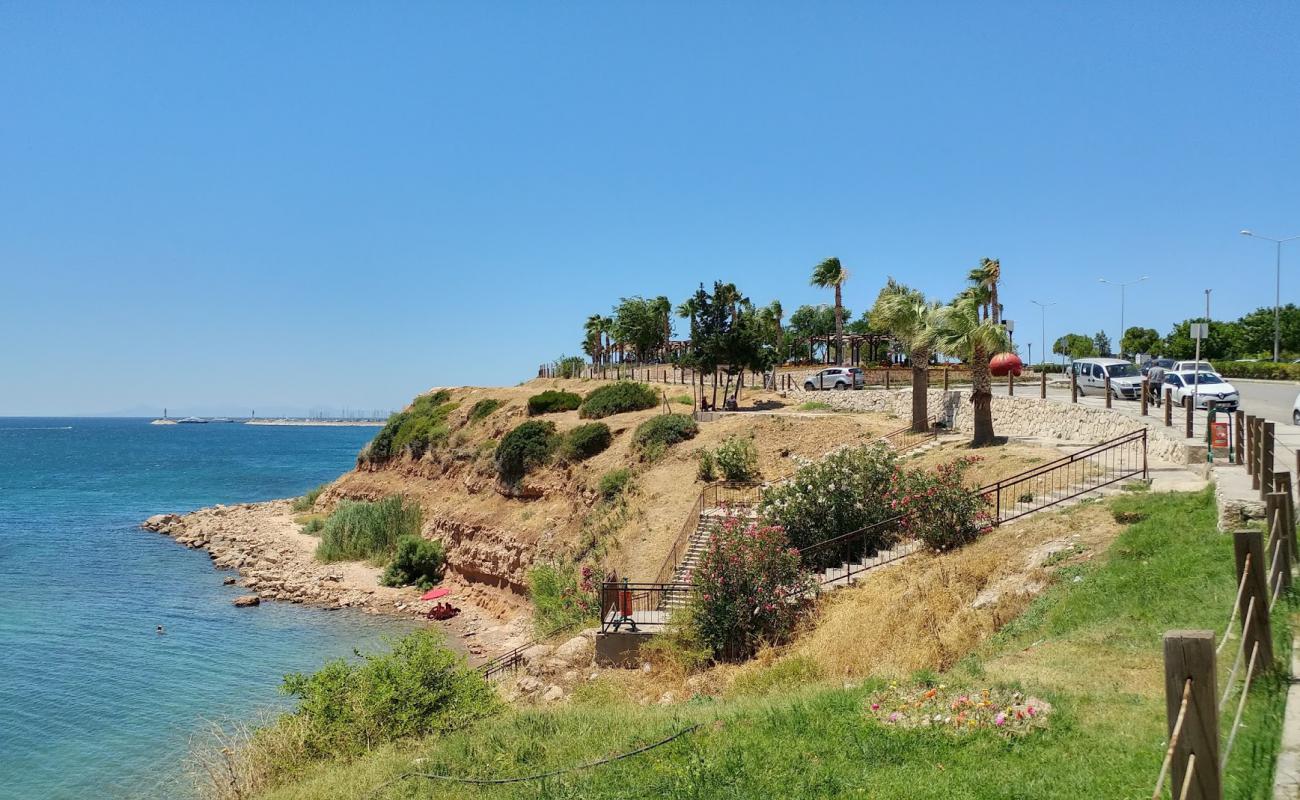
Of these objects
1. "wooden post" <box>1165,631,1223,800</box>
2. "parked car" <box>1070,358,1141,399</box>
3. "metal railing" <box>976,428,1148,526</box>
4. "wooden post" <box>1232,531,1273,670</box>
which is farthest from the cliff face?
"wooden post" <box>1165,631,1223,800</box>

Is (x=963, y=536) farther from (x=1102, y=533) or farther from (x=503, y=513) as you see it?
(x=503, y=513)

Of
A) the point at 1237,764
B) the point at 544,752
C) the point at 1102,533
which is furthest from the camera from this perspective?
the point at 1102,533

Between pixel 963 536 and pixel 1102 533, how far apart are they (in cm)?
330

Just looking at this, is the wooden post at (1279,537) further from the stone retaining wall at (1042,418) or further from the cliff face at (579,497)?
the cliff face at (579,497)

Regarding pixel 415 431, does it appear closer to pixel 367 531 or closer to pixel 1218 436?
pixel 367 531

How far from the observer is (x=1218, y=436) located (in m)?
20.0

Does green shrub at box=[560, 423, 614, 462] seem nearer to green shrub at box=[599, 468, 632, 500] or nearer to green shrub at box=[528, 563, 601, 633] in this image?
green shrub at box=[599, 468, 632, 500]

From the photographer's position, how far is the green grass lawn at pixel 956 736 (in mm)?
7559

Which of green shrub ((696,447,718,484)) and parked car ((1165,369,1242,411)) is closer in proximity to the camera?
parked car ((1165,369,1242,411))

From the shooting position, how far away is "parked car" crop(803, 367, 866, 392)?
51.4 m

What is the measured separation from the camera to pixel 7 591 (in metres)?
39.9

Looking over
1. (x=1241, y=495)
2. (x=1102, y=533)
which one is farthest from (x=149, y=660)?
(x=1241, y=495)

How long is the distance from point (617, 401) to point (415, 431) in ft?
58.8

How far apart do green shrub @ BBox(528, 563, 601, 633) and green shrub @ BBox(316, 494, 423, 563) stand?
1663 centimetres
